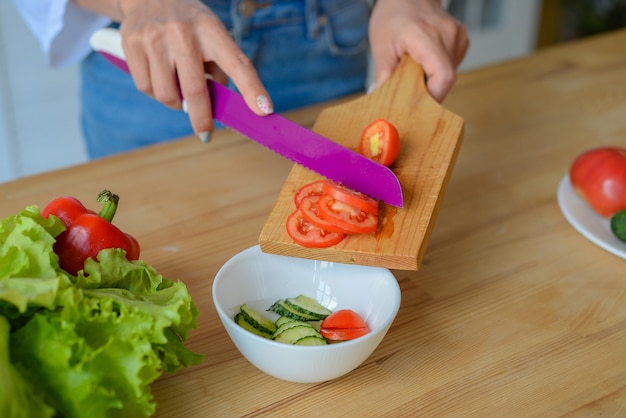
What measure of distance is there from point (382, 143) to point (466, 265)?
23 cm

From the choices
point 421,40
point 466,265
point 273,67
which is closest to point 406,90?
point 421,40

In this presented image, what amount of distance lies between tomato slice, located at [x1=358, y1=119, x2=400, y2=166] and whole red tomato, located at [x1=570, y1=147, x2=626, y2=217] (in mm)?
355

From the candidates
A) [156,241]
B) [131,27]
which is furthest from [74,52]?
[156,241]

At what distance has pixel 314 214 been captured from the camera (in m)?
0.97

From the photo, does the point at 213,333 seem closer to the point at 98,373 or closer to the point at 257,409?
the point at 257,409

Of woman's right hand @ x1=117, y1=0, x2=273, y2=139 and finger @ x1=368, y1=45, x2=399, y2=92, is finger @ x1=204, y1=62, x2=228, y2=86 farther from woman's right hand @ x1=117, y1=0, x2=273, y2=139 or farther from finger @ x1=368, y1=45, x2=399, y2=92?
finger @ x1=368, y1=45, x2=399, y2=92

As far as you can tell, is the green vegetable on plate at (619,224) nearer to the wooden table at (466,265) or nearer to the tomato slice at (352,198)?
the wooden table at (466,265)

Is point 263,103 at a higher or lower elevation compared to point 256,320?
higher

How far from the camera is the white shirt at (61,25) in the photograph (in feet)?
4.67

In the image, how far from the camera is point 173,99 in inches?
46.2

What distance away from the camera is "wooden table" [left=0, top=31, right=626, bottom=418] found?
87cm

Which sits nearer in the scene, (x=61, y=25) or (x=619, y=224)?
(x=619, y=224)

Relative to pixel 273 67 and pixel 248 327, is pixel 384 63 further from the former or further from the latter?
pixel 248 327

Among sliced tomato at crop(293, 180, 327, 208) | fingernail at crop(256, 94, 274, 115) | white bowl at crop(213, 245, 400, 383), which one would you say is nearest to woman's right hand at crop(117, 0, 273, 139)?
fingernail at crop(256, 94, 274, 115)
